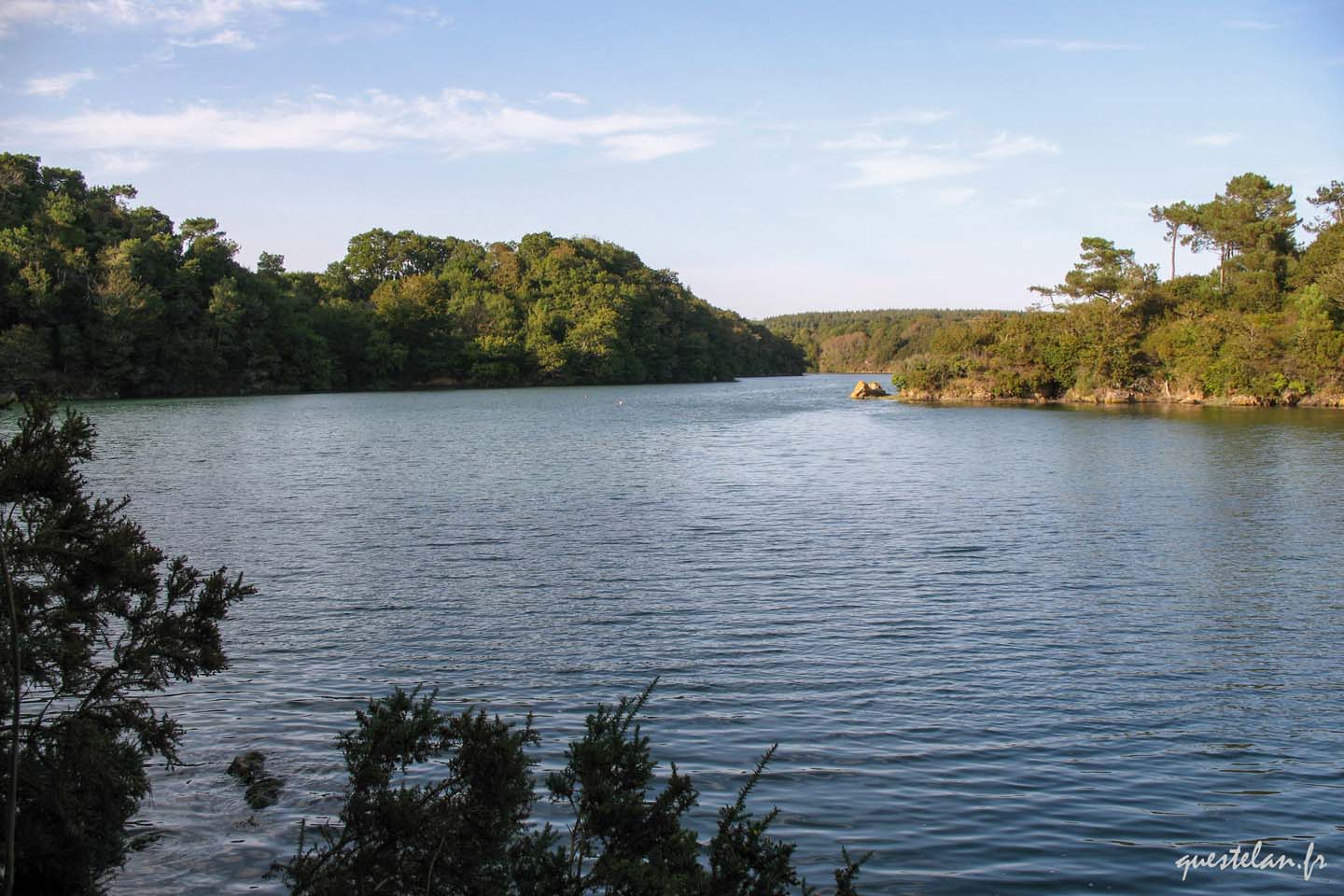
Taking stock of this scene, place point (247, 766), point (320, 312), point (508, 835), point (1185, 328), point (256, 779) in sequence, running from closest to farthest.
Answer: point (508, 835)
point (256, 779)
point (247, 766)
point (1185, 328)
point (320, 312)

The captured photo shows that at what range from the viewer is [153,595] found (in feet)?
21.1

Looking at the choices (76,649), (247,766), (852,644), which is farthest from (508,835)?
(852,644)

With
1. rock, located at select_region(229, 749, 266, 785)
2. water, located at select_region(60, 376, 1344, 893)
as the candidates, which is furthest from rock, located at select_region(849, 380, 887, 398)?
rock, located at select_region(229, 749, 266, 785)

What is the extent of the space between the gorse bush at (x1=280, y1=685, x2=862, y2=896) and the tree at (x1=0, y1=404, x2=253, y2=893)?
172 cm

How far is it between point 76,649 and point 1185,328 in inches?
3009

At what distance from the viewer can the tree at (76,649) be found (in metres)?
5.49

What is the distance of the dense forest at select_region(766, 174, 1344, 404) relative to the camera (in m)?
61.9

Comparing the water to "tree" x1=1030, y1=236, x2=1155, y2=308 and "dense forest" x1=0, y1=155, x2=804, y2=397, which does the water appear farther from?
"tree" x1=1030, y1=236, x2=1155, y2=308

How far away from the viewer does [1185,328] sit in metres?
69.4

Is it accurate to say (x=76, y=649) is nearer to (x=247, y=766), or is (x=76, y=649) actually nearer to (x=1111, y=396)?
(x=247, y=766)

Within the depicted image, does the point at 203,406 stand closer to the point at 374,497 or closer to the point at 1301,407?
the point at 374,497


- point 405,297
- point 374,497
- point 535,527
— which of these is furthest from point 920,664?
point 405,297

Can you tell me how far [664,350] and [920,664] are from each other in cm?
12605

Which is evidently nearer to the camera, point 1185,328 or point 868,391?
point 1185,328
